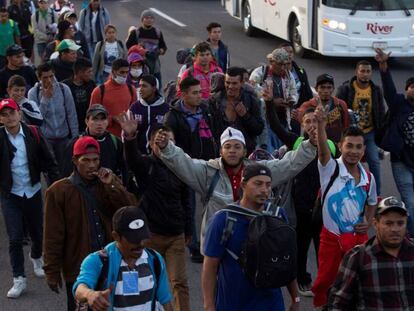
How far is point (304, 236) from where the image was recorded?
325 inches

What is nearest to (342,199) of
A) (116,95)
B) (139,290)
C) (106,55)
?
(139,290)

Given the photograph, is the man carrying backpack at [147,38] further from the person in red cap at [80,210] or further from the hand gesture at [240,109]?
the person in red cap at [80,210]

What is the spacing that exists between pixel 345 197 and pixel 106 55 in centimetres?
740

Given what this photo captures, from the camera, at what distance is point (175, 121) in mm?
8789

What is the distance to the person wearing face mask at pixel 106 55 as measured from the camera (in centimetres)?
1359

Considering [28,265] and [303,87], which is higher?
[303,87]

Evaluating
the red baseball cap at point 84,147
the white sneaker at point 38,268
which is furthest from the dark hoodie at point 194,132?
the red baseball cap at point 84,147

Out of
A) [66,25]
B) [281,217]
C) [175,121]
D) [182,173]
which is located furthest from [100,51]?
[281,217]

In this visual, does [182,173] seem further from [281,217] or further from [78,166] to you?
[281,217]

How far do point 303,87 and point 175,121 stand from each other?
3.00 meters

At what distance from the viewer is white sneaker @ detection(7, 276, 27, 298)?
8.27 metres

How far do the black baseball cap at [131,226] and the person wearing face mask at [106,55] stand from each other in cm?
836

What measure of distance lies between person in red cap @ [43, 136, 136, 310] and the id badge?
1.21 meters

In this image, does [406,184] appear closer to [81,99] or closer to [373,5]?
[81,99]
